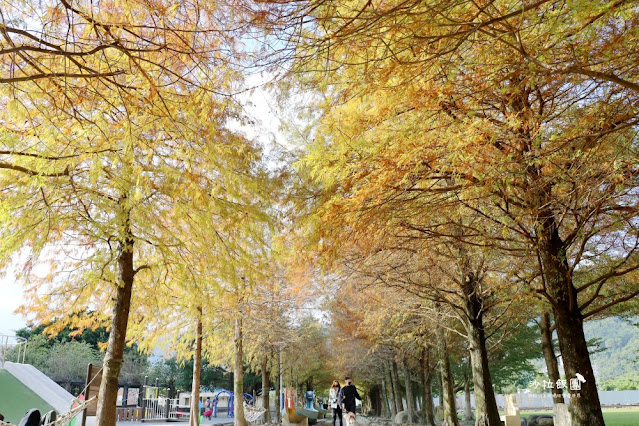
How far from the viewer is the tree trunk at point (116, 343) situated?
7930mm

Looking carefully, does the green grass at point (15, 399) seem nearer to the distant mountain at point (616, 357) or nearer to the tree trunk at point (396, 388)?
the tree trunk at point (396, 388)

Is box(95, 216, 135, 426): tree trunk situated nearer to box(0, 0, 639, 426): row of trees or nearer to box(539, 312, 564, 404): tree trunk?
box(0, 0, 639, 426): row of trees

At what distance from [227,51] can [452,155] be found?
8.44ft

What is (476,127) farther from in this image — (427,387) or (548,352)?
(427,387)

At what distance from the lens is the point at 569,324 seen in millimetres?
6812

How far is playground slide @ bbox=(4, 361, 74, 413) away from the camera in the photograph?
14875 mm

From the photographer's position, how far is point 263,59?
413cm

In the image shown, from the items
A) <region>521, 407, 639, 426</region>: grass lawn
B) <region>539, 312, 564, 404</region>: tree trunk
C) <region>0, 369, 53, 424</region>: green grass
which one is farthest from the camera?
<region>521, 407, 639, 426</region>: grass lawn

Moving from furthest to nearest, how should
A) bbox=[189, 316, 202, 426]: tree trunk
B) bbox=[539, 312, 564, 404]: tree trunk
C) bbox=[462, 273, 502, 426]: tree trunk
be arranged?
bbox=[539, 312, 564, 404]: tree trunk < bbox=[189, 316, 202, 426]: tree trunk < bbox=[462, 273, 502, 426]: tree trunk

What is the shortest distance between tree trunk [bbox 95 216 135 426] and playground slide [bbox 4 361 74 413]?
8823mm

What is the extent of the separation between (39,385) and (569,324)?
15790 mm

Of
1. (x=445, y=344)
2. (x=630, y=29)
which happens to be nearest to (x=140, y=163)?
(x=630, y=29)
